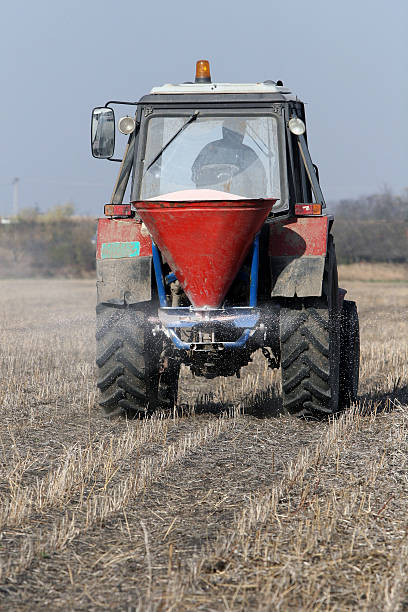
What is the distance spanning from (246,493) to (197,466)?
0.69 m

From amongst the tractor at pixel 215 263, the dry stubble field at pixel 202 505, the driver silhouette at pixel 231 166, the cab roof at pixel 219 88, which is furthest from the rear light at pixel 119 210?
the dry stubble field at pixel 202 505

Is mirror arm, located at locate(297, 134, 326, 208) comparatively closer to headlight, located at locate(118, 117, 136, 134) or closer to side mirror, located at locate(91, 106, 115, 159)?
headlight, located at locate(118, 117, 136, 134)

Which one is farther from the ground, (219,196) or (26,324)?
(219,196)

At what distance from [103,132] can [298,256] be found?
1.68 meters

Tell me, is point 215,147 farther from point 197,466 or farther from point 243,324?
point 197,466

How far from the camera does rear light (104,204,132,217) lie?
6.50 meters

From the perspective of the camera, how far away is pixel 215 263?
564cm

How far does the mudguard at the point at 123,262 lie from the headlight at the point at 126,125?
725 millimetres

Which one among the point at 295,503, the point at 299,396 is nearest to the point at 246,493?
the point at 295,503

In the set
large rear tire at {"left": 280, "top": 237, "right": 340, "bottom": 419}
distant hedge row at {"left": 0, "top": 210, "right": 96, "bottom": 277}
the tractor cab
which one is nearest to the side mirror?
the tractor cab

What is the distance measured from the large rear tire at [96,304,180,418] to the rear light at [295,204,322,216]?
129cm

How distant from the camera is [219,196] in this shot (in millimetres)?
5414

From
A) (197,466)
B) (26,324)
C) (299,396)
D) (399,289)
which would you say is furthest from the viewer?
(399,289)

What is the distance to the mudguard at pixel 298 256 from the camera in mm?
5945
